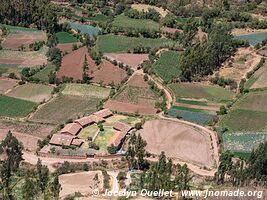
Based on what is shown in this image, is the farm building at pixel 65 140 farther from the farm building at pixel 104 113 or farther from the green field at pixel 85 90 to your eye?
the green field at pixel 85 90

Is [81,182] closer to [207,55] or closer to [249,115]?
[249,115]

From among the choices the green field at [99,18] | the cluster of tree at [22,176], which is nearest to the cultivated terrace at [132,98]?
the cluster of tree at [22,176]

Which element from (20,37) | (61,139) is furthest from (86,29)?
(61,139)

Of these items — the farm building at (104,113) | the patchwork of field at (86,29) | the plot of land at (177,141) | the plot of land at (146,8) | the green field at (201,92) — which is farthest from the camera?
the plot of land at (146,8)

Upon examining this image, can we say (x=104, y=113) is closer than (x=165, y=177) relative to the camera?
No

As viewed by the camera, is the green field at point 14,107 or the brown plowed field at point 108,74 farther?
the brown plowed field at point 108,74

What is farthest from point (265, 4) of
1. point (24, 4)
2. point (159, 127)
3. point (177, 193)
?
point (177, 193)

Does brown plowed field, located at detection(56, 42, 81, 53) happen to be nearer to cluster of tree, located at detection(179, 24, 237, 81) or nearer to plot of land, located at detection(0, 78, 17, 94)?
plot of land, located at detection(0, 78, 17, 94)
